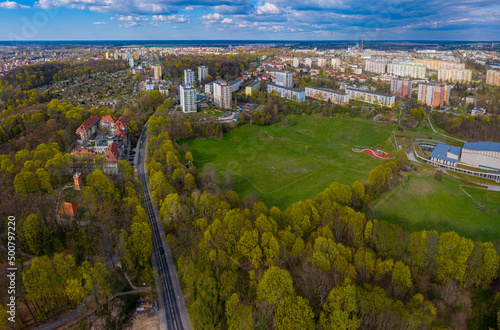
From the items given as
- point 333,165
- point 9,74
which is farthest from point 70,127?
point 9,74

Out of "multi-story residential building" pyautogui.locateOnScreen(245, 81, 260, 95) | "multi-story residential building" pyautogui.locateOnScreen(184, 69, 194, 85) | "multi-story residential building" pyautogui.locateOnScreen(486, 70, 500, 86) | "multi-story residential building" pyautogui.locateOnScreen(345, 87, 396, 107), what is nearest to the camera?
"multi-story residential building" pyautogui.locateOnScreen(345, 87, 396, 107)

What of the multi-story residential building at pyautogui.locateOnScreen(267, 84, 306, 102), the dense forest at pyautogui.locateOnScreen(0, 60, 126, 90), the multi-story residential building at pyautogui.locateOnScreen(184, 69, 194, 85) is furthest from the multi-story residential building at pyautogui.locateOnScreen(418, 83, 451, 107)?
the dense forest at pyautogui.locateOnScreen(0, 60, 126, 90)

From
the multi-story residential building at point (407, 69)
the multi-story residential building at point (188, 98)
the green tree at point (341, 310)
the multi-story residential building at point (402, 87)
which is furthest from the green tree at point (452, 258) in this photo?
the multi-story residential building at point (407, 69)

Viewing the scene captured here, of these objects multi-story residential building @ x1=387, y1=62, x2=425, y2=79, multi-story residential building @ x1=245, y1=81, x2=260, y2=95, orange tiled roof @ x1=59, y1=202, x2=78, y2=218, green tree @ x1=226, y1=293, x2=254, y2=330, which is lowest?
green tree @ x1=226, y1=293, x2=254, y2=330

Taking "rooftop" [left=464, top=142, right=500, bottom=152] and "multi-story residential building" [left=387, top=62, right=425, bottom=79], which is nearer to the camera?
"rooftop" [left=464, top=142, right=500, bottom=152]

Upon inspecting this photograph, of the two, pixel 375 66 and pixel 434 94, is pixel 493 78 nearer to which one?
pixel 434 94

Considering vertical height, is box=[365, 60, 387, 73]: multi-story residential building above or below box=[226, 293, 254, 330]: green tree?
above

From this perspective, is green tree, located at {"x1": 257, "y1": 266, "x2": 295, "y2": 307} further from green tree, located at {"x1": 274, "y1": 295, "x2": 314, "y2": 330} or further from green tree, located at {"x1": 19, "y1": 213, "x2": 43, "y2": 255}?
green tree, located at {"x1": 19, "y1": 213, "x2": 43, "y2": 255}
